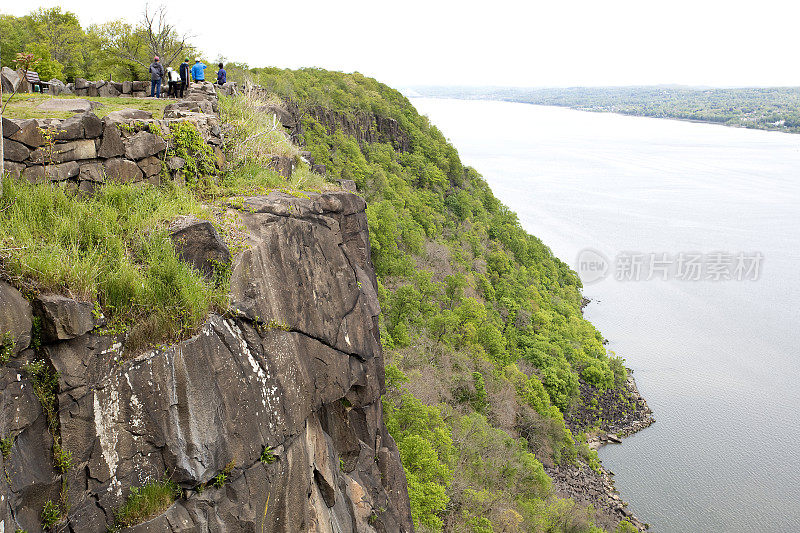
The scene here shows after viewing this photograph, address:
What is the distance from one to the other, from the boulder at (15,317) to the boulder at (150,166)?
420cm

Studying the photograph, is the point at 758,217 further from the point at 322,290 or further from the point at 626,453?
the point at 322,290

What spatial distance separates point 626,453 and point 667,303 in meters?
27.1

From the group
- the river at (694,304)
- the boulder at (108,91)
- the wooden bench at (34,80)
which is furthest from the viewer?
the river at (694,304)

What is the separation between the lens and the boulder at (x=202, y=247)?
8828 mm

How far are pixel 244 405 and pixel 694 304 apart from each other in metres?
62.9

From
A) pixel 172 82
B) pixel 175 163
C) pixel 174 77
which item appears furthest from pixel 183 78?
pixel 175 163

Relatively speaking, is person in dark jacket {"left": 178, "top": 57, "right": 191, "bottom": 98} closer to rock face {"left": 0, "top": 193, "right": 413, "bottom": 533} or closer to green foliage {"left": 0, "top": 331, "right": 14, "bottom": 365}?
rock face {"left": 0, "top": 193, "right": 413, "bottom": 533}

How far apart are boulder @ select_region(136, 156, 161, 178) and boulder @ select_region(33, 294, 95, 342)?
13.3ft

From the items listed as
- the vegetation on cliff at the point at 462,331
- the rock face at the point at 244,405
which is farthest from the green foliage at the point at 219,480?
the vegetation on cliff at the point at 462,331

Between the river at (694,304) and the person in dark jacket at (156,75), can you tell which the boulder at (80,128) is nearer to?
the person in dark jacket at (156,75)

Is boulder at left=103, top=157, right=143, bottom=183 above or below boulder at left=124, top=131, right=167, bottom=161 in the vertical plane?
below

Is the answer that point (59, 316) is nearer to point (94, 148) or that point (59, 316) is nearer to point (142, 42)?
point (94, 148)

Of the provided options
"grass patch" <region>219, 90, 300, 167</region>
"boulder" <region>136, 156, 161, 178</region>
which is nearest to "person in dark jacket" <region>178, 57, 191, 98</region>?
"grass patch" <region>219, 90, 300, 167</region>

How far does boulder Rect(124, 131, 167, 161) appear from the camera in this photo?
403 inches
